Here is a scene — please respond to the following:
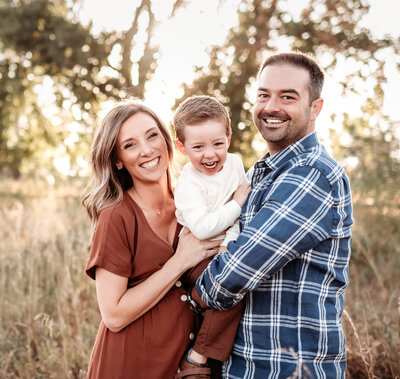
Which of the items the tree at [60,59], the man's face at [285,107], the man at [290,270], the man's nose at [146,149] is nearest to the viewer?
the man at [290,270]

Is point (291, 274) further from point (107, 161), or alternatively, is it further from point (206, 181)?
point (107, 161)

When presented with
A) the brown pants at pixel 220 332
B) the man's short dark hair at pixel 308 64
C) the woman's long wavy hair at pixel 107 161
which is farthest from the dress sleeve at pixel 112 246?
the man's short dark hair at pixel 308 64

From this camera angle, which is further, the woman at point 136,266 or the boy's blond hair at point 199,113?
the boy's blond hair at point 199,113

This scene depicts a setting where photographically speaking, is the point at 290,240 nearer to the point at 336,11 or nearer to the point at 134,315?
the point at 134,315

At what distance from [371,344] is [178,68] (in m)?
3.64

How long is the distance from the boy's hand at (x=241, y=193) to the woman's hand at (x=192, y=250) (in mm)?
256

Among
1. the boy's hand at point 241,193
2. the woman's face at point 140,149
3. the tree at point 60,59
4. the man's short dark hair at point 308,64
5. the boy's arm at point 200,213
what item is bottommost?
the boy's arm at point 200,213

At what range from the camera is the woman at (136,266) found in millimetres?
2412

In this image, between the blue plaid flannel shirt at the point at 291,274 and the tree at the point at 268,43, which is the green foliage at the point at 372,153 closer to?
the tree at the point at 268,43

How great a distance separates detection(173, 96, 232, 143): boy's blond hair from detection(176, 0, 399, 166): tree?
319 centimetres

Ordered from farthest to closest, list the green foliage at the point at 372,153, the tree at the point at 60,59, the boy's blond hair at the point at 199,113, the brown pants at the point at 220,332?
1. the tree at the point at 60,59
2. the green foliage at the point at 372,153
3. the boy's blond hair at the point at 199,113
4. the brown pants at the point at 220,332

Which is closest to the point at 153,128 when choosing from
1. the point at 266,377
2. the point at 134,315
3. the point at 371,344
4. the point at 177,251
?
the point at 177,251

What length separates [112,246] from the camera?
2432mm

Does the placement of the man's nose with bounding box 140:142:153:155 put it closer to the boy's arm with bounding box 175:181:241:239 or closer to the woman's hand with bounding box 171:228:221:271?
the boy's arm with bounding box 175:181:241:239
